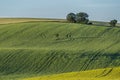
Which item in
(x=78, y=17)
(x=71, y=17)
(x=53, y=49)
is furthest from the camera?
(x=78, y=17)

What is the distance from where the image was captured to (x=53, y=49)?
58.5m

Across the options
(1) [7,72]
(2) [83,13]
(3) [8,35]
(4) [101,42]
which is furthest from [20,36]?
(2) [83,13]

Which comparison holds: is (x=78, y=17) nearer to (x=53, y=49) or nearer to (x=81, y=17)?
(x=81, y=17)

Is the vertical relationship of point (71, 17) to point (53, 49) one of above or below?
below

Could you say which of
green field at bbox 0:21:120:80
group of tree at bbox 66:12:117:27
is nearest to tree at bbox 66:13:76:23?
group of tree at bbox 66:12:117:27

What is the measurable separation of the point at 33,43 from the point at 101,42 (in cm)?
1029

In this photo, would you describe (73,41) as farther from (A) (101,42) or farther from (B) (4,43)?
(B) (4,43)

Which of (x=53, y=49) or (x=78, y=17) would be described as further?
(x=78, y=17)

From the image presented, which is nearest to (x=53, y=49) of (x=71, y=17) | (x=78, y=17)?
(x=71, y=17)

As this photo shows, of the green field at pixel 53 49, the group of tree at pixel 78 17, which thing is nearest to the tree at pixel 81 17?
the group of tree at pixel 78 17

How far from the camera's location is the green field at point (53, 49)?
5175 cm

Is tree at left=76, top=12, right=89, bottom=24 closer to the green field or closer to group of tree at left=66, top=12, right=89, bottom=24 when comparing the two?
group of tree at left=66, top=12, right=89, bottom=24

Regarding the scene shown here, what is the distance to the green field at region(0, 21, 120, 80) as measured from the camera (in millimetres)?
51750

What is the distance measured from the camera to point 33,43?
67000mm
